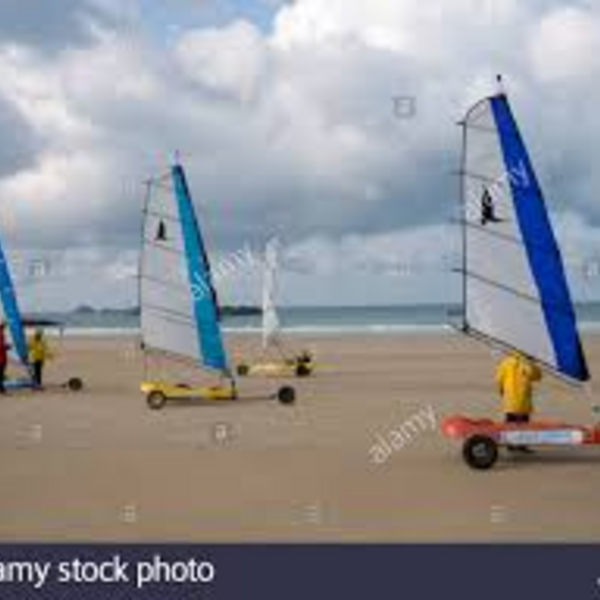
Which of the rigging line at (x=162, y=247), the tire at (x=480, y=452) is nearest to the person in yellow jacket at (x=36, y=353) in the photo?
the rigging line at (x=162, y=247)

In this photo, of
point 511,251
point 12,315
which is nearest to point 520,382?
point 511,251

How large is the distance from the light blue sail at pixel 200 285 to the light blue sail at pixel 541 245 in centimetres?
759

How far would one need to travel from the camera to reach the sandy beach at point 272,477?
9766mm

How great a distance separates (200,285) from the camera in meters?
19.9

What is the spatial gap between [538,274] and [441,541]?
184 inches

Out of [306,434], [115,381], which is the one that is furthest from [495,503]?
[115,381]

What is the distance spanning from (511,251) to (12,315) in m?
12.9

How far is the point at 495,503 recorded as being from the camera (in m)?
10.7

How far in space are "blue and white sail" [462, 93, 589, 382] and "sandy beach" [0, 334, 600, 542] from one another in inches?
52.0

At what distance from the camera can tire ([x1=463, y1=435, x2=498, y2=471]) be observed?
12.5 m

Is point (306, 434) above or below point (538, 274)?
below
